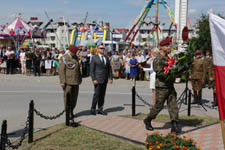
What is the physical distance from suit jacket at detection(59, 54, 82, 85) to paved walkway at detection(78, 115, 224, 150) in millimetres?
1108

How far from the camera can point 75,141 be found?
6367 millimetres

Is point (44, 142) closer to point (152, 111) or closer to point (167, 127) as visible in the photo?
point (152, 111)

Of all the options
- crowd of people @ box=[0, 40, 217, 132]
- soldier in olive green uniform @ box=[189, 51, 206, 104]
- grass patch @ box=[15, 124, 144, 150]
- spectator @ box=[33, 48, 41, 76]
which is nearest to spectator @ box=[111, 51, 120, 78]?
crowd of people @ box=[0, 40, 217, 132]

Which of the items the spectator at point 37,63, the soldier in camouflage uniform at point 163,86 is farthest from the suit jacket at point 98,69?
the spectator at point 37,63

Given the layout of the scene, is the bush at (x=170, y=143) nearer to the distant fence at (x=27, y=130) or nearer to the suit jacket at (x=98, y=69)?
the distant fence at (x=27, y=130)

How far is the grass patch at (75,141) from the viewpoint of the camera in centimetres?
599

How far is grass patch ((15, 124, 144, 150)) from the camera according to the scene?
19.7 ft

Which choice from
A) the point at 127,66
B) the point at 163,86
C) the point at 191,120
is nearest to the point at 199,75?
the point at 191,120

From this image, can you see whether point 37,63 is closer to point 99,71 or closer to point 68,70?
point 99,71

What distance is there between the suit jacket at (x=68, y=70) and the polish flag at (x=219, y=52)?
15.8ft

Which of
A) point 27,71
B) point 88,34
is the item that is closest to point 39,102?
point 27,71

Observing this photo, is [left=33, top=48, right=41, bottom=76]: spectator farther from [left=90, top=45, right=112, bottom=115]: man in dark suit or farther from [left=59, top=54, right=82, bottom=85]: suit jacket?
[left=59, top=54, right=82, bottom=85]: suit jacket

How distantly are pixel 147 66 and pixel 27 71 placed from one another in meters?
12.6

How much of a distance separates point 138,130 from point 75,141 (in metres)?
1.59
